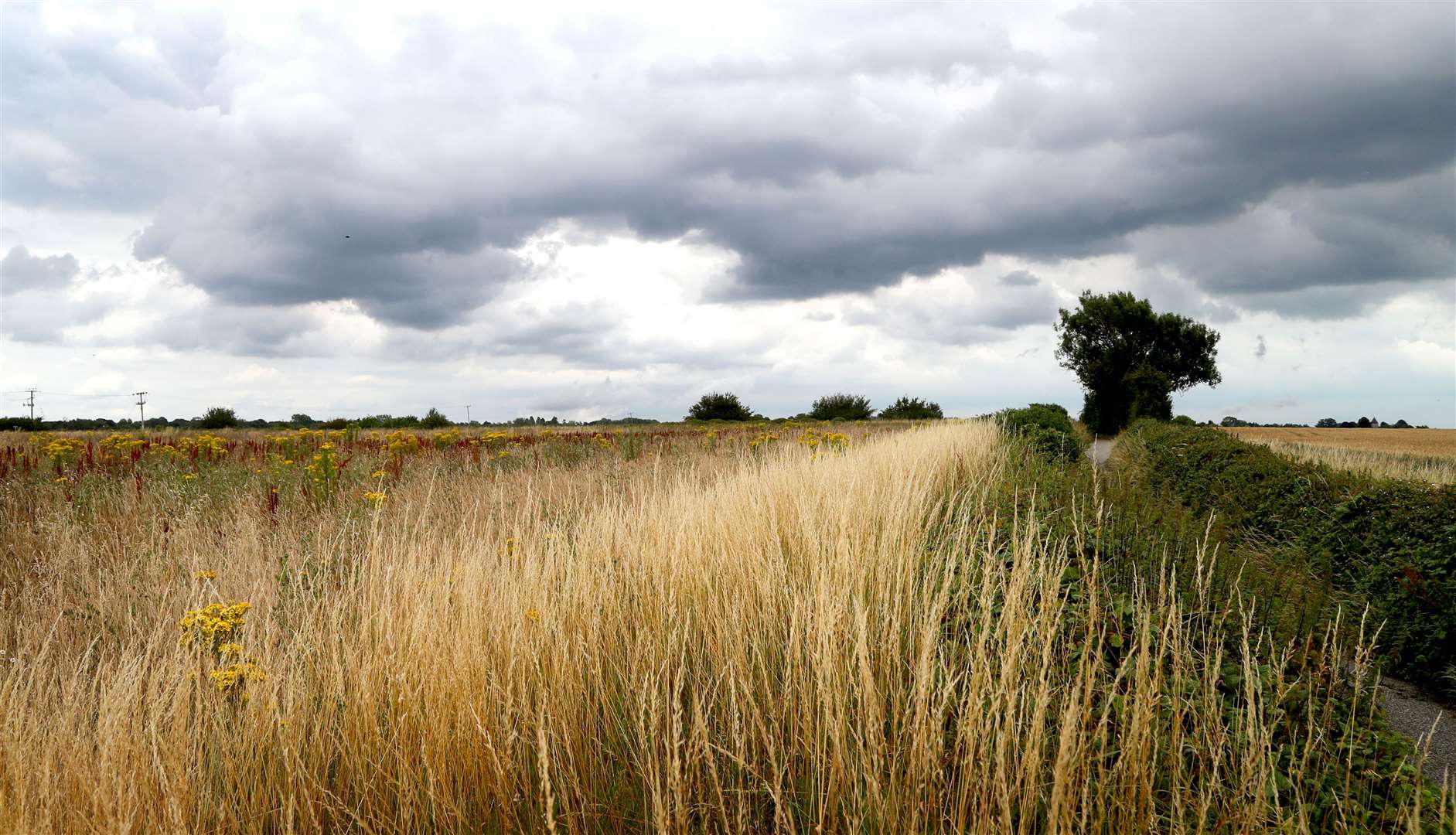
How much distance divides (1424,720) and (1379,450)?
21.1 meters

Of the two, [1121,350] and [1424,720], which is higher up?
[1121,350]

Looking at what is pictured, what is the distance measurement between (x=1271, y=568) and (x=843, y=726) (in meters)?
6.80

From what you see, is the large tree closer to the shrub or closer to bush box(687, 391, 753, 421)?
bush box(687, 391, 753, 421)

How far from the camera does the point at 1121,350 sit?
1689 inches

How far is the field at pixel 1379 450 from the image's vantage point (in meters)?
13.0

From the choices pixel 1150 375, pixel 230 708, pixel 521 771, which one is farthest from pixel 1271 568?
pixel 1150 375

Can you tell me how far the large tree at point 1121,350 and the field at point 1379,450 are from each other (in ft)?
25.6

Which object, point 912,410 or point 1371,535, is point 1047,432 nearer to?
point 1371,535

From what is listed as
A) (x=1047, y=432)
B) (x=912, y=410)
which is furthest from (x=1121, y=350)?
(x=1047, y=432)

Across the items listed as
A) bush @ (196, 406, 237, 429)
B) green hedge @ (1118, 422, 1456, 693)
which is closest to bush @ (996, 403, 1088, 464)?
green hedge @ (1118, 422, 1456, 693)

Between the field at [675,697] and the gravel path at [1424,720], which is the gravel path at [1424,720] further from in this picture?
the field at [675,697]

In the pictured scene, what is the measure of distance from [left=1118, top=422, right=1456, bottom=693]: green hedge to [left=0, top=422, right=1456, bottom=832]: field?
4.66ft

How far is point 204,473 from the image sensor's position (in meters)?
8.62

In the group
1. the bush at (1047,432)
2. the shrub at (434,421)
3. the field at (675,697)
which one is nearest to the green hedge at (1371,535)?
the field at (675,697)
